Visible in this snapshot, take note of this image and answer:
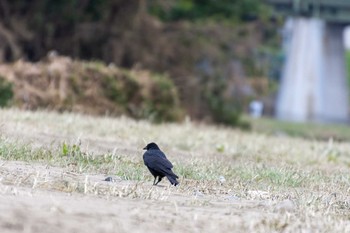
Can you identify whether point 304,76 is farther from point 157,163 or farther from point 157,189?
point 157,189

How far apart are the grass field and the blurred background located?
28.8ft

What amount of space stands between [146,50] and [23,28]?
445 centimetres

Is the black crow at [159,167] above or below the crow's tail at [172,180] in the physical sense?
above

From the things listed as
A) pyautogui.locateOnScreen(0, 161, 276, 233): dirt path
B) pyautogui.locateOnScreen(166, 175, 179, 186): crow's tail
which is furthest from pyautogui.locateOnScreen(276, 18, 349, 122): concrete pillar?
pyautogui.locateOnScreen(0, 161, 276, 233): dirt path

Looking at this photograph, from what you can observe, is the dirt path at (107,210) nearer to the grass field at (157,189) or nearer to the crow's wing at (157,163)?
the grass field at (157,189)

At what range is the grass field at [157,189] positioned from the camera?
26.3 ft

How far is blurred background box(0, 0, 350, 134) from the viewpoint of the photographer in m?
27.7

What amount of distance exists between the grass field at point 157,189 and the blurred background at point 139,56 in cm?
878

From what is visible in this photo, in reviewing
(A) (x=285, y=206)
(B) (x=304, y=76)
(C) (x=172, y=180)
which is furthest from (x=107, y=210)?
(B) (x=304, y=76)

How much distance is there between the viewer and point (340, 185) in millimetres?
12977

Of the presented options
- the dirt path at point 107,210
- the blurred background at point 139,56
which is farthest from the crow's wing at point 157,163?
the blurred background at point 139,56

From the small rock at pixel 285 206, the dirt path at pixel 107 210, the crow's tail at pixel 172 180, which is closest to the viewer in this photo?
the dirt path at pixel 107 210

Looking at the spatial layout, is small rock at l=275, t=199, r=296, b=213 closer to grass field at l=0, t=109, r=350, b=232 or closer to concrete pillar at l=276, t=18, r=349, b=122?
grass field at l=0, t=109, r=350, b=232

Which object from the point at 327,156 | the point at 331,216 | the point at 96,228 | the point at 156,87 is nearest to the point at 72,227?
the point at 96,228
